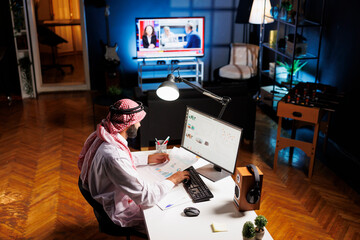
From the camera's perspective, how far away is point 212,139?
9.45 feet

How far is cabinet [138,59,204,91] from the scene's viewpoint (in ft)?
23.7

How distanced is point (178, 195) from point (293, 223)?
1.53 meters

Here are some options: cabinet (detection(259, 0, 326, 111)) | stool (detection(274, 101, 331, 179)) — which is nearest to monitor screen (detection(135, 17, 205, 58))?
cabinet (detection(259, 0, 326, 111))

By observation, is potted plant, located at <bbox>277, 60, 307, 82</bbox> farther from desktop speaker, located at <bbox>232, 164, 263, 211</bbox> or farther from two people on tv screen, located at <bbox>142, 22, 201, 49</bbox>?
desktop speaker, located at <bbox>232, 164, 263, 211</bbox>

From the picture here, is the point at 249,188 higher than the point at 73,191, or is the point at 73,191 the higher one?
the point at 249,188

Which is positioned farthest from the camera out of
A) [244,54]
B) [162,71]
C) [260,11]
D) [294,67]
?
[162,71]

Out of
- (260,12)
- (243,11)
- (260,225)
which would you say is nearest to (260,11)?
(260,12)

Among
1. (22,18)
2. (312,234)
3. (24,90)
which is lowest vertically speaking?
(312,234)

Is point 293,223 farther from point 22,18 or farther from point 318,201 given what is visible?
point 22,18

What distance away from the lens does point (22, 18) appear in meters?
6.53

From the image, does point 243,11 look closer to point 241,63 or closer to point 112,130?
point 241,63

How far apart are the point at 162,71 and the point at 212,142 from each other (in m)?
4.87

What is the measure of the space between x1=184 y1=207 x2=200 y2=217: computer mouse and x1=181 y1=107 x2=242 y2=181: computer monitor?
Result: 42 centimetres

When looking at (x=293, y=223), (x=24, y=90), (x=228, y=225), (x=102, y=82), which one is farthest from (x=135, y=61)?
(x=228, y=225)
